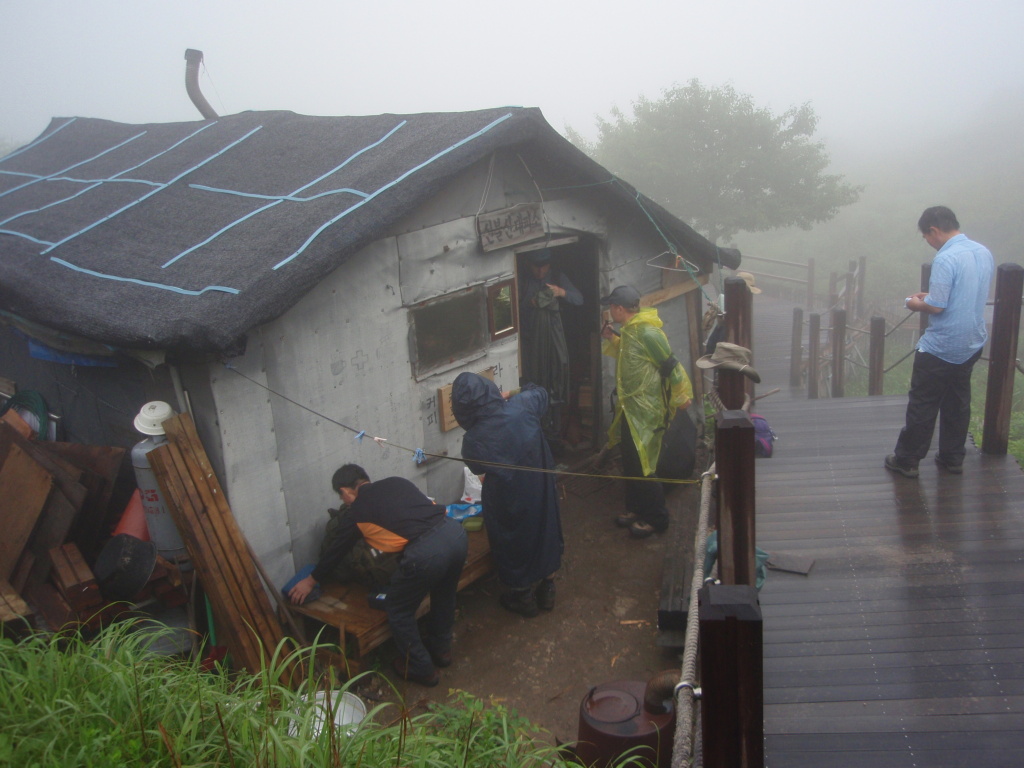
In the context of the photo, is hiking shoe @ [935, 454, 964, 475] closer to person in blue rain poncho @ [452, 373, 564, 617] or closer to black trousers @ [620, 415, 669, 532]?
black trousers @ [620, 415, 669, 532]

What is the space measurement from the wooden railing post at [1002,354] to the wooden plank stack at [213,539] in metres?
5.43

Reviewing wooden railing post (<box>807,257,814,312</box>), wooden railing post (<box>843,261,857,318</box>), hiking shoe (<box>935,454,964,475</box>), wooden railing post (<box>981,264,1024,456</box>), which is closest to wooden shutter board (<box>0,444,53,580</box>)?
hiking shoe (<box>935,454,964,475</box>)

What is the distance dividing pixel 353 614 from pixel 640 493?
2.99 m

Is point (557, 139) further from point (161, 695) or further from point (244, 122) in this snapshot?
point (161, 695)

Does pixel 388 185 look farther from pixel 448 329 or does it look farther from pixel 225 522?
pixel 225 522

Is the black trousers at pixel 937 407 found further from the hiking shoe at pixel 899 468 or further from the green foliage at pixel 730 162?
the green foliage at pixel 730 162

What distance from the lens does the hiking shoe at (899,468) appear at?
6.00 metres

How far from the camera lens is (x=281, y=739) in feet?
9.34

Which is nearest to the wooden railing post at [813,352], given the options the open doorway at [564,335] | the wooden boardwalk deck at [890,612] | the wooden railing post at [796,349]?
the wooden railing post at [796,349]

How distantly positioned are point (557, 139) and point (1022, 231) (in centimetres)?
3500

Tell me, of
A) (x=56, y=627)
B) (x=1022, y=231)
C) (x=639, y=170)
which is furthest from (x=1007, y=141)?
(x=56, y=627)

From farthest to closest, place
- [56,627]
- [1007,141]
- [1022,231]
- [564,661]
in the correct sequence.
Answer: [1007,141] < [1022,231] < [564,661] < [56,627]

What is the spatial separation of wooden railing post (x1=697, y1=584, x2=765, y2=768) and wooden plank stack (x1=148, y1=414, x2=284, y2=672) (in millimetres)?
3177

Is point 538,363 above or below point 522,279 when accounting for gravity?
below
